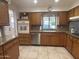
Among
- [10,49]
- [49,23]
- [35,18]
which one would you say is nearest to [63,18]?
[49,23]

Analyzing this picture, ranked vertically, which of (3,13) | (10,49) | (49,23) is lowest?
(10,49)

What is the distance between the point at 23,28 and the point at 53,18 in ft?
6.92

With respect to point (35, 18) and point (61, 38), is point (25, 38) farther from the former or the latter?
point (61, 38)

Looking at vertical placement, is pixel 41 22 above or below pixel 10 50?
above

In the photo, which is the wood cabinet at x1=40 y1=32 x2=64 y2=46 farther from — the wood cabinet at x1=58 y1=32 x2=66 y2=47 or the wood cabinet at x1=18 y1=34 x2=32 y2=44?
the wood cabinet at x1=18 y1=34 x2=32 y2=44

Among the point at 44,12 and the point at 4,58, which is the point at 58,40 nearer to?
the point at 44,12

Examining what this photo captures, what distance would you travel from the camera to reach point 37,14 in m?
7.27

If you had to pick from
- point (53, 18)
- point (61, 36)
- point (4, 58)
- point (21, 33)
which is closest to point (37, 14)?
point (53, 18)

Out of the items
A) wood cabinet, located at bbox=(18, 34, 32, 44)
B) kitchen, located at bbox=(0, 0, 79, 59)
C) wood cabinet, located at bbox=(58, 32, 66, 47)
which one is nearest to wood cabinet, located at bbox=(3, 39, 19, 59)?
kitchen, located at bbox=(0, 0, 79, 59)

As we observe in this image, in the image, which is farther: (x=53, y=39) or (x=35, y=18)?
(x=35, y=18)

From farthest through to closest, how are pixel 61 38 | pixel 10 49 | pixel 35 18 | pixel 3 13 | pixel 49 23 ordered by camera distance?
pixel 49 23 → pixel 35 18 → pixel 61 38 → pixel 3 13 → pixel 10 49

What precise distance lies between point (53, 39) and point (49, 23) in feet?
4.21

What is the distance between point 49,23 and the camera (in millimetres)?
7441

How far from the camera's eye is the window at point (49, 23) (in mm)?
7395
